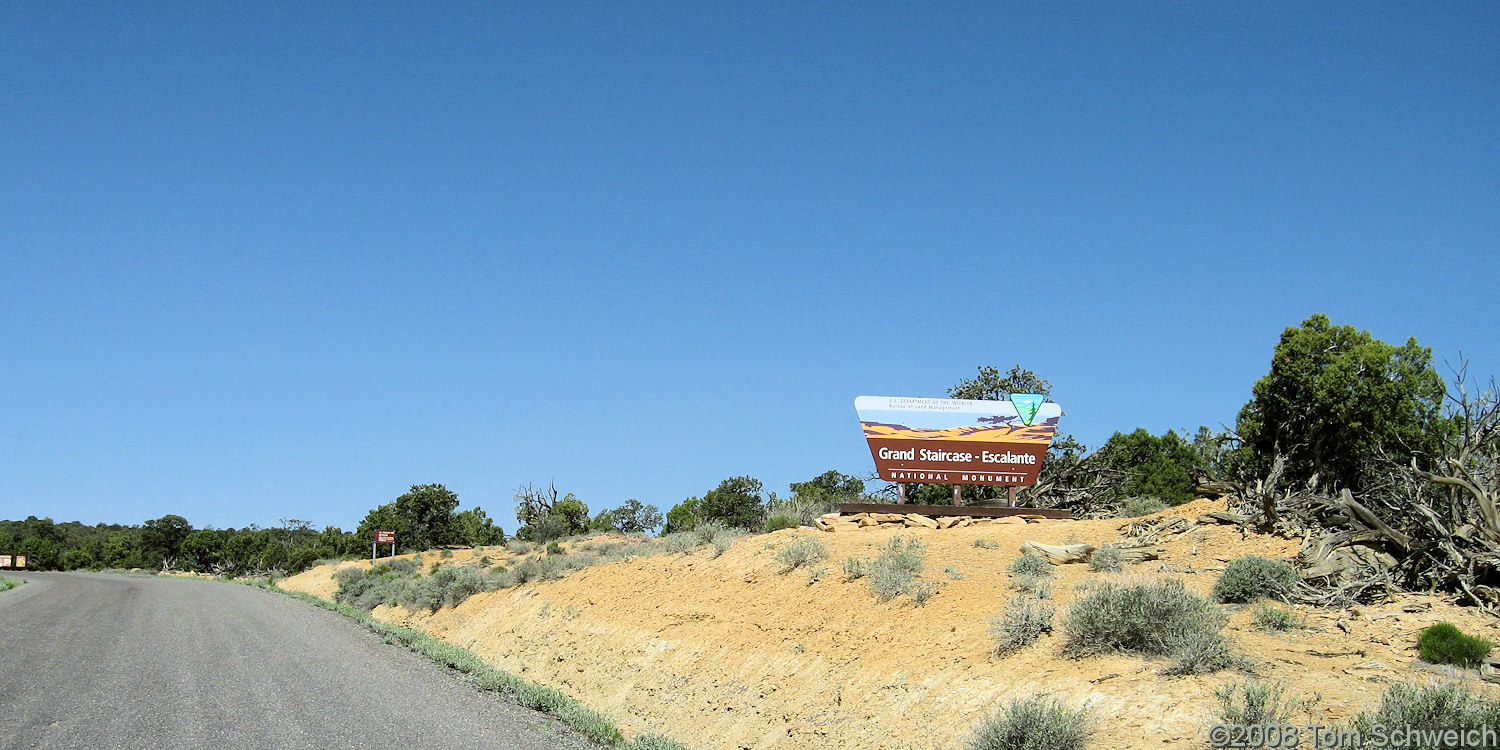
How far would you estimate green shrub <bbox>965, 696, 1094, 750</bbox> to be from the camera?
9211 mm

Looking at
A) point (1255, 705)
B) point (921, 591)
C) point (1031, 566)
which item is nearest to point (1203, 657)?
point (1255, 705)

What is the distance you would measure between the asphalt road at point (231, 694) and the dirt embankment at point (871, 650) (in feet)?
11.3

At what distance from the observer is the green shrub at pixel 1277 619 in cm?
1196

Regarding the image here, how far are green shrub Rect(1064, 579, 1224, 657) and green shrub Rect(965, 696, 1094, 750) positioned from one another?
1.89 meters

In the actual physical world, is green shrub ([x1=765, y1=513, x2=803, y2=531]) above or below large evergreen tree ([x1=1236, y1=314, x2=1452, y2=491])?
below

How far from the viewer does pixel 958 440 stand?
29.9 metres

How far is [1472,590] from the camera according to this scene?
40.9ft

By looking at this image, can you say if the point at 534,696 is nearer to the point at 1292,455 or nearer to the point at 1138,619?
the point at 1138,619

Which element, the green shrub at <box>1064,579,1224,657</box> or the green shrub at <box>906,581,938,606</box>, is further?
the green shrub at <box>906,581,938,606</box>

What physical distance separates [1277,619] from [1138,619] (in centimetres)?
222

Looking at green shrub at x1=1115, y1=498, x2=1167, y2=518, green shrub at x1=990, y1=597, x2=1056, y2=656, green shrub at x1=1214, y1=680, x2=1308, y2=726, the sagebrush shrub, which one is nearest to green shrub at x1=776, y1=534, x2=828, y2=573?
the sagebrush shrub

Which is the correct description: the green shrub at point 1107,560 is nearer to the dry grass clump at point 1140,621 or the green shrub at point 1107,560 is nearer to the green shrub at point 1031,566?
the green shrub at point 1031,566

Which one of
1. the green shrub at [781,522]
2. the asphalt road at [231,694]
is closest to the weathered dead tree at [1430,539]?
the asphalt road at [231,694]

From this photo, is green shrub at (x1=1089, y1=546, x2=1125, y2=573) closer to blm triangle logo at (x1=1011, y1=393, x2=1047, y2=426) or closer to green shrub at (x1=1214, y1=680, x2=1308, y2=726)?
green shrub at (x1=1214, y1=680, x2=1308, y2=726)
